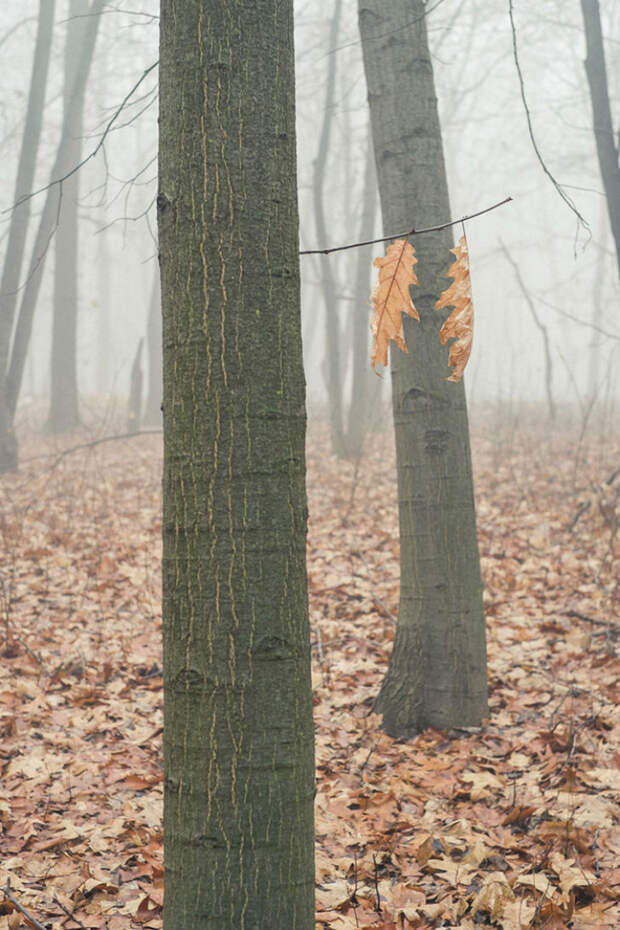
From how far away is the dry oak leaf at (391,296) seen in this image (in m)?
1.95

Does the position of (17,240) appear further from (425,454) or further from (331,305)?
(425,454)

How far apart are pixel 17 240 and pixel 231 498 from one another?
32.4 ft

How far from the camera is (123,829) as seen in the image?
9.48ft

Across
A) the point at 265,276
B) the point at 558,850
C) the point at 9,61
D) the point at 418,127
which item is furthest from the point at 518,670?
the point at 9,61

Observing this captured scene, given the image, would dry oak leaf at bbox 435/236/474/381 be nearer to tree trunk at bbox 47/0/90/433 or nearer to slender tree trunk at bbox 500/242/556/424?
slender tree trunk at bbox 500/242/556/424

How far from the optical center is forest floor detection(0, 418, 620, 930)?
2.47 metres

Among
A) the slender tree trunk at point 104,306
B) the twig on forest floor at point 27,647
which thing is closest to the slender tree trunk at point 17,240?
the twig on forest floor at point 27,647

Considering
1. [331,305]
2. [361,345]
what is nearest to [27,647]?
[331,305]

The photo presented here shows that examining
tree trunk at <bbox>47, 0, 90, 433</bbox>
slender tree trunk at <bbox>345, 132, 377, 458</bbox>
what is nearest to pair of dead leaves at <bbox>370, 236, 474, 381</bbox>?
slender tree trunk at <bbox>345, 132, 377, 458</bbox>

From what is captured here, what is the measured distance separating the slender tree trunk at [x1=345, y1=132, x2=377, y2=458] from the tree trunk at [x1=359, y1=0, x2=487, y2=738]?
6.52 metres

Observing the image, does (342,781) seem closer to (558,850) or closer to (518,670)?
(558,850)

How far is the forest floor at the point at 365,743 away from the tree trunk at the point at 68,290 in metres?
7.55

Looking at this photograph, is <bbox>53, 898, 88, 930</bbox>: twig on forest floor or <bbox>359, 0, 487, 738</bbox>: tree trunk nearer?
<bbox>53, 898, 88, 930</bbox>: twig on forest floor

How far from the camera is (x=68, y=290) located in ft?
50.4
